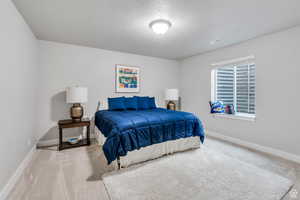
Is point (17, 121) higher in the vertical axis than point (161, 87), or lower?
lower

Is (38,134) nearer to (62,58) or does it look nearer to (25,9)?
(62,58)

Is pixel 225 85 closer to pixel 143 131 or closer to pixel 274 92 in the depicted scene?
pixel 274 92

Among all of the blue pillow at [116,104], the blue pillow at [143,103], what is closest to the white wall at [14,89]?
the blue pillow at [116,104]

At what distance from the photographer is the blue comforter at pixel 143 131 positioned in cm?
202

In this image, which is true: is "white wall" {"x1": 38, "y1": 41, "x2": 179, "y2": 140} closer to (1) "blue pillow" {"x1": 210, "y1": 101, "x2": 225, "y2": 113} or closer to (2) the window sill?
(1) "blue pillow" {"x1": 210, "y1": 101, "x2": 225, "y2": 113}

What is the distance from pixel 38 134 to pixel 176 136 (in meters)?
3.00

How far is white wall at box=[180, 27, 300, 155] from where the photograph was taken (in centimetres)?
245

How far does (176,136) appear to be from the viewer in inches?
102

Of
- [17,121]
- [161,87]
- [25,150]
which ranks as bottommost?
[25,150]

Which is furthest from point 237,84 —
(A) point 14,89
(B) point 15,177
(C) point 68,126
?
(B) point 15,177

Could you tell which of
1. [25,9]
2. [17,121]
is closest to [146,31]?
[25,9]

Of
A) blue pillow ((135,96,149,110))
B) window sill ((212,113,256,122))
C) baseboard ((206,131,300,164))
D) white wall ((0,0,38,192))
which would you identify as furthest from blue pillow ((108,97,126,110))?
baseboard ((206,131,300,164))

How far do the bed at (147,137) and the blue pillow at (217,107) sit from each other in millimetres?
1196

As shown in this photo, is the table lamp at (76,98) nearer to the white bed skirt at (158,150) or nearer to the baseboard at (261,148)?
the white bed skirt at (158,150)
